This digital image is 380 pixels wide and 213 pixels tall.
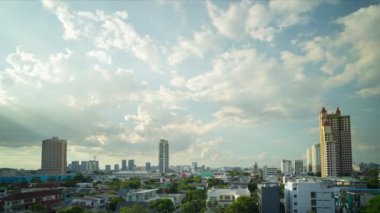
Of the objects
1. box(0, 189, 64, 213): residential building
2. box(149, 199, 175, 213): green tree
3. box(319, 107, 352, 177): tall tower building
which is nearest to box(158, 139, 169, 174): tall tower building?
box(319, 107, 352, 177): tall tower building

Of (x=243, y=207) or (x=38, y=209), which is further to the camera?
(x=38, y=209)

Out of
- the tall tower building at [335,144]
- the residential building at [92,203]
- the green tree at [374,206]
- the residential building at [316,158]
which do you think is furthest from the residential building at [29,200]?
the residential building at [316,158]

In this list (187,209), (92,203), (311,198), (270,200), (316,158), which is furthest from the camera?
(316,158)

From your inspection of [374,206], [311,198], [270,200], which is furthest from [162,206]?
[374,206]

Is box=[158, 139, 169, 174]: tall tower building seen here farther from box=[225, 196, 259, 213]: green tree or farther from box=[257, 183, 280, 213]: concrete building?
box=[225, 196, 259, 213]: green tree

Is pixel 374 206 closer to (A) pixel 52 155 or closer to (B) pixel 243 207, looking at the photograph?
(B) pixel 243 207

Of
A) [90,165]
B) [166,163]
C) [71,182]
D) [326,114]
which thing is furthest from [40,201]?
[90,165]
